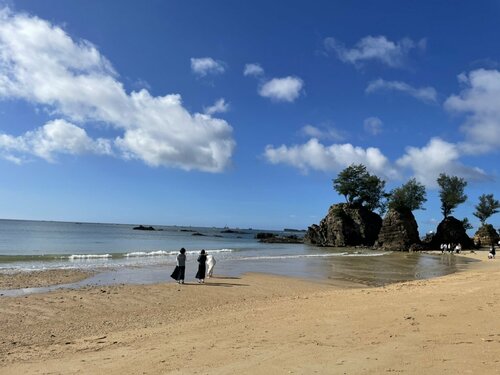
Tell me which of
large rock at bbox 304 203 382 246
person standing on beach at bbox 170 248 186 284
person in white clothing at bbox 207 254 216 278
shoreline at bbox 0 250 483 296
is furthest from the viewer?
large rock at bbox 304 203 382 246

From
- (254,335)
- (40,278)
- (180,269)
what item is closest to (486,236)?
(180,269)

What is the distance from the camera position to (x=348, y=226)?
8994 centimetres

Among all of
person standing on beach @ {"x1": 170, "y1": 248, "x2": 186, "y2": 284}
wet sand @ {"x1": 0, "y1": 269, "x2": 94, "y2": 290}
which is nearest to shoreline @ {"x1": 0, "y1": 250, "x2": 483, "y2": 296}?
wet sand @ {"x1": 0, "y1": 269, "x2": 94, "y2": 290}

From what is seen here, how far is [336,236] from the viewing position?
90812 millimetres

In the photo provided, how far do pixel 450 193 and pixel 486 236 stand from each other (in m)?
10.8

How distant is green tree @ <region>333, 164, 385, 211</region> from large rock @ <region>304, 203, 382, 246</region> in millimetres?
4652

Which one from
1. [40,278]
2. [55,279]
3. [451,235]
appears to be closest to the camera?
[55,279]

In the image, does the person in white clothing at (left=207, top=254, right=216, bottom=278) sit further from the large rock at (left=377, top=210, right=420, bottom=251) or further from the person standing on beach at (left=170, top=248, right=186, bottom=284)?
the large rock at (left=377, top=210, right=420, bottom=251)

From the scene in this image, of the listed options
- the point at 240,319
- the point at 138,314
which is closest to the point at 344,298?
the point at 240,319

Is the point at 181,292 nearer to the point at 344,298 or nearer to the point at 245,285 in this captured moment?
the point at 245,285

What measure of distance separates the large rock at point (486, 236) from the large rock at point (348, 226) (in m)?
19.0

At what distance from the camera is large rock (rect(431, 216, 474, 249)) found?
252ft

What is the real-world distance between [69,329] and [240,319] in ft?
16.0

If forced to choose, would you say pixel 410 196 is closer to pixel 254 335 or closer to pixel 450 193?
pixel 450 193
